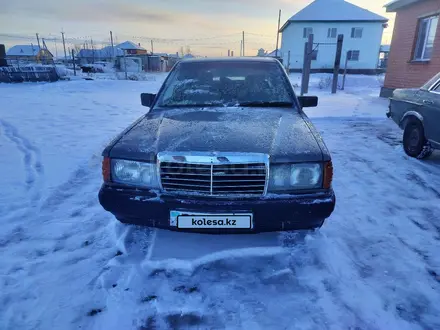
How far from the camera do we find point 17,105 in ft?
32.7

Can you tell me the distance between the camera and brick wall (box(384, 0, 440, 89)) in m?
9.89

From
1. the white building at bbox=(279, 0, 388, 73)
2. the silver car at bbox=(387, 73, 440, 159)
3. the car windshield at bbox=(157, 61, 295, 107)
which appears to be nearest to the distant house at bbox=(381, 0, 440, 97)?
the silver car at bbox=(387, 73, 440, 159)

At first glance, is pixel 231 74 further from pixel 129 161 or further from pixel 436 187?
pixel 436 187

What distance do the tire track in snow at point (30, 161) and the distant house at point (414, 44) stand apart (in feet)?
37.0

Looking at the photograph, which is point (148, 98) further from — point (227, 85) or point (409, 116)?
point (409, 116)

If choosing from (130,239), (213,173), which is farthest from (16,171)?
(213,173)

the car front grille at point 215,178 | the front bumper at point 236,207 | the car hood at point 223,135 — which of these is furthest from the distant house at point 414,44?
the car front grille at point 215,178

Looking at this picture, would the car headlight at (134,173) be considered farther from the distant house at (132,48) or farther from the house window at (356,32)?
the distant house at (132,48)

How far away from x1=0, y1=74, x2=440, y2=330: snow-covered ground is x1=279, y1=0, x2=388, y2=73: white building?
3517 cm

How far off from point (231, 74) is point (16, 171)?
3.24m

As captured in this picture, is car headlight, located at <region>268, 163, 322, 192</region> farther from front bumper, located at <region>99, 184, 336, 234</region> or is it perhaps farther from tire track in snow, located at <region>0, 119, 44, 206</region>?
tire track in snow, located at <region>0, 119, 44, 206</region>

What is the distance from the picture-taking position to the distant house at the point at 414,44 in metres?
9.94

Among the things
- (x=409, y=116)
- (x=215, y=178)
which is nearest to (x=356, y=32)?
(x=409, y=116)

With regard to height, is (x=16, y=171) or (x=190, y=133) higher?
(x=190, y=133)
